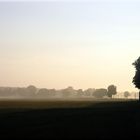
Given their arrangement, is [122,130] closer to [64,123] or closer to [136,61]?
[64,123]

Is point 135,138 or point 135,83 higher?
point 135,83

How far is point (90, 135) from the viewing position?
30828 mm

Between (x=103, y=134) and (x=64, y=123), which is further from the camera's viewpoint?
(x=64, y=123)

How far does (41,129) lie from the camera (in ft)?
114

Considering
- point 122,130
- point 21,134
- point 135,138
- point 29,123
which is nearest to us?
point 135,138

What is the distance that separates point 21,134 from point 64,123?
29.0 ft

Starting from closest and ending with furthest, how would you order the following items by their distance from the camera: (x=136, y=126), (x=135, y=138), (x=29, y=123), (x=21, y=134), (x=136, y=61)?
(x=135, y=138) < (x=21, y=134) < (x=136, y=126) < (x=29, y=123) < (x=136, y=61)

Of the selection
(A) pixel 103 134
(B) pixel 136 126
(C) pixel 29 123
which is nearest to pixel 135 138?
(A) pixel 103 134

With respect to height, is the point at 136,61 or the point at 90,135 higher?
the point at 136,61

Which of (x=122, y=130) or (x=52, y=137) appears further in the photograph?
(x=122, y=130)

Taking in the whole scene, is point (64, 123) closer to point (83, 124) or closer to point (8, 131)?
point (83, 124)

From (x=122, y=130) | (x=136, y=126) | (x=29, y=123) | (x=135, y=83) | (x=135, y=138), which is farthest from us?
(x=135, y=83)

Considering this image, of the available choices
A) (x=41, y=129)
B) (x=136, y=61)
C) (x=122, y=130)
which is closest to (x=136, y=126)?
(x=122, y=130)

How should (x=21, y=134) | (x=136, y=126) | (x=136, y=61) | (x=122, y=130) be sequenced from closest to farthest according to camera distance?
(x=21, y=134) → (x=122, y=130) → (x=136, y=126) → (x=136, y=61)
